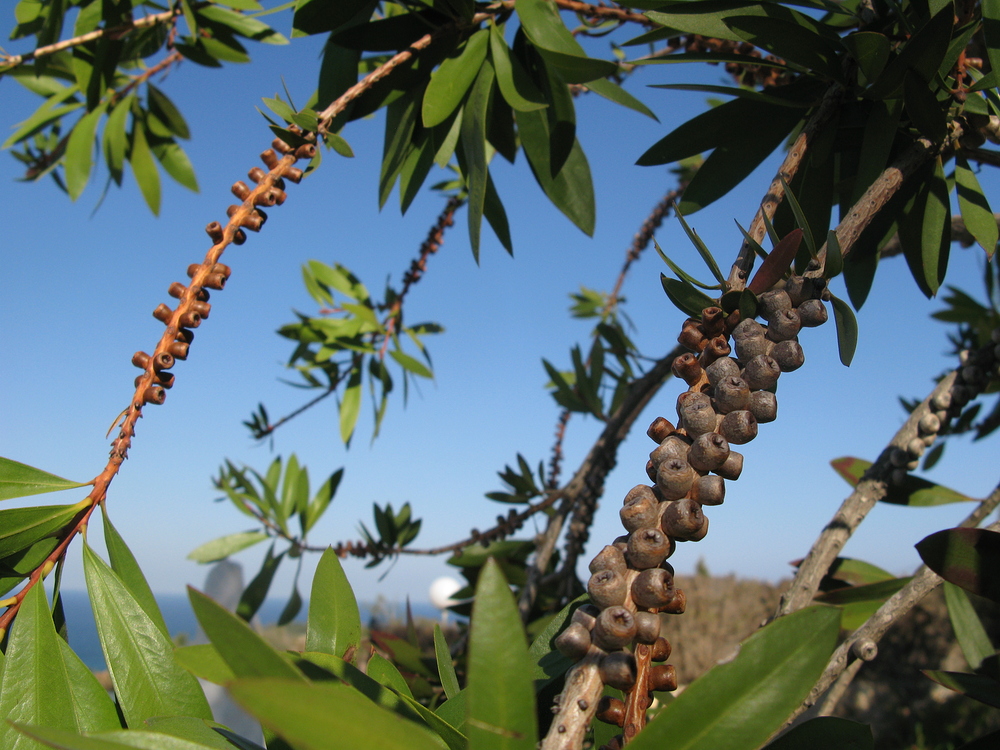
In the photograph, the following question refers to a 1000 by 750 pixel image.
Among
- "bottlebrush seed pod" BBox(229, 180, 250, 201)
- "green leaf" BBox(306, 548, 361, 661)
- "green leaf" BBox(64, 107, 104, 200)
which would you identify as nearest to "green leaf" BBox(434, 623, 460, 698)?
"green leaf" BBox(306, 548, 361, 661)

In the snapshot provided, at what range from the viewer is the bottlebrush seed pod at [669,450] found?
0.39m

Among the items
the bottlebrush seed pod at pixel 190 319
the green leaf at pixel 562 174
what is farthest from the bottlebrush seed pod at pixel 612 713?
the green leaf at pixel 562 174

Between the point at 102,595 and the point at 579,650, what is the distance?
0.40m

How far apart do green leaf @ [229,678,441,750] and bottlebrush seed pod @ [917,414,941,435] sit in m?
0.72

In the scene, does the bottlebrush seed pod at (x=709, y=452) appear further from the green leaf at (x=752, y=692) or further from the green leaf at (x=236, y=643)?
the green leaf at (x=236, y=643)

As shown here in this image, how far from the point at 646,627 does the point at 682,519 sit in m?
0.06

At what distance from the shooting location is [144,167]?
71.1 inches

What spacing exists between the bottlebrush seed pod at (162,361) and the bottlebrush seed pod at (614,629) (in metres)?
0.39

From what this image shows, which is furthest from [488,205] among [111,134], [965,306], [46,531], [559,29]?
[965,306]

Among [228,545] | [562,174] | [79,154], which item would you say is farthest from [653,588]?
[79,154]

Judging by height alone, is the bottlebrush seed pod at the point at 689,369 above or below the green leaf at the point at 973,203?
below

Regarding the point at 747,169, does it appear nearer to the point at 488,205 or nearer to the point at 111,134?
the point at 488,205

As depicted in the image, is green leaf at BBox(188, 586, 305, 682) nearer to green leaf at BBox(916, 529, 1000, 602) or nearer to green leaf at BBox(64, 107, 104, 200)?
green leaf at BBox(916, 529, 1000, 602)

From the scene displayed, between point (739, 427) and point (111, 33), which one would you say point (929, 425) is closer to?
point (739, 427)
